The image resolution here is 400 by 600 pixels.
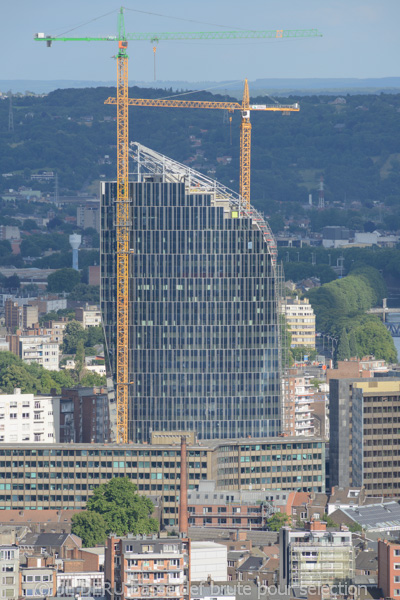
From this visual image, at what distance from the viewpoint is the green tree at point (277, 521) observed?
→ 142375 millimetres

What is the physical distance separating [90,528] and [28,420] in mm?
43461

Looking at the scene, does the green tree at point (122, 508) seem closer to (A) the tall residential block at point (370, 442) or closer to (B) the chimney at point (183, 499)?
(B) the chimney at point (183, 499)

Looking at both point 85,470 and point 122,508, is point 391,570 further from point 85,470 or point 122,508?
point 85,470

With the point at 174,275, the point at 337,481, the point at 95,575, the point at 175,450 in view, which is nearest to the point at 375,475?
the point at 337,481

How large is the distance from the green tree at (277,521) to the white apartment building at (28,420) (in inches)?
1438

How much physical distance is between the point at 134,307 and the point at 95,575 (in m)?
69.3

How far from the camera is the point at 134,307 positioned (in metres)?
185

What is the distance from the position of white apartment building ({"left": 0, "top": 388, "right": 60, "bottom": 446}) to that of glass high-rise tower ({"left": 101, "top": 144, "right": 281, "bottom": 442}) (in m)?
7.07

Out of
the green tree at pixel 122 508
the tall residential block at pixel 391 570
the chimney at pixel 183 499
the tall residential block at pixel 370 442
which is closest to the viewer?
the tall residential block at pixel 391 570

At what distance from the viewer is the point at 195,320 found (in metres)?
186

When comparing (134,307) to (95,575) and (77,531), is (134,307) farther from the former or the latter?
(95,575)

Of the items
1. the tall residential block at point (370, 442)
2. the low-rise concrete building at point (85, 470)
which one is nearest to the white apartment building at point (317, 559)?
the low-rise concrete building at point (85, 470)

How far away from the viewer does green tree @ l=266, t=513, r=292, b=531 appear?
142 metres

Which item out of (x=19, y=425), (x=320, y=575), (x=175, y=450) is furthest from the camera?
(x=19, y=425)
